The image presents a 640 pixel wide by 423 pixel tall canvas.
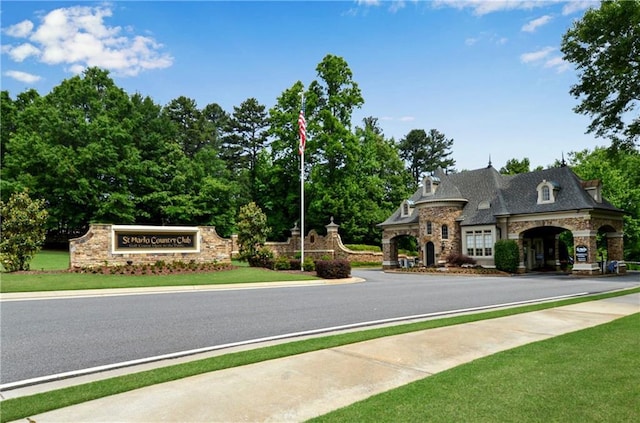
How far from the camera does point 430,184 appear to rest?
35688 mm

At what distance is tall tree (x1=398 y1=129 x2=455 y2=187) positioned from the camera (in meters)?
70.6

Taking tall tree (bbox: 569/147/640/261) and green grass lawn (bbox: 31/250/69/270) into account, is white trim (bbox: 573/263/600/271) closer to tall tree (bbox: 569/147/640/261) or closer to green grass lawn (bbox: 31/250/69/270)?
tall tree (bbox: 569/147/640/261)

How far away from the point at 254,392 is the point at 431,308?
26.6ft

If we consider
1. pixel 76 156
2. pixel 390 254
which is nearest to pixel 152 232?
pixel 76 156

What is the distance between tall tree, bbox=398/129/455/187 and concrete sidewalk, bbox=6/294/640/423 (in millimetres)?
64474

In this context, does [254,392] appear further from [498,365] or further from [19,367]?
[19,367]

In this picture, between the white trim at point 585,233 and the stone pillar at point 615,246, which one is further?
the stone pillar at point 615,246

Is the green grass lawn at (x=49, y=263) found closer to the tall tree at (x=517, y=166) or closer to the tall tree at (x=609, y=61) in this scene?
the tall tree at (x=609, y=61)

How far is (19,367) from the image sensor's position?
6.01 m

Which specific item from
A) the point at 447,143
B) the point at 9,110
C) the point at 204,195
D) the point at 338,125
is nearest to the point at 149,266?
the point at 204,195

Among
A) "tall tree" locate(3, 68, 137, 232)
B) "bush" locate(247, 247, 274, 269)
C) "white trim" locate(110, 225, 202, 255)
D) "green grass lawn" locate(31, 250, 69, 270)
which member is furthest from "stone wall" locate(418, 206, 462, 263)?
"tall tree" locate(3, 68, 137, 232)

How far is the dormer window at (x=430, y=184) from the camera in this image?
35594 millimetres

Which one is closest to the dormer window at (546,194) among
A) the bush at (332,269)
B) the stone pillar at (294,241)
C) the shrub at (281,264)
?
the bush at (332,269)

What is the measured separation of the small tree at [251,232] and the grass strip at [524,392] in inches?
882
